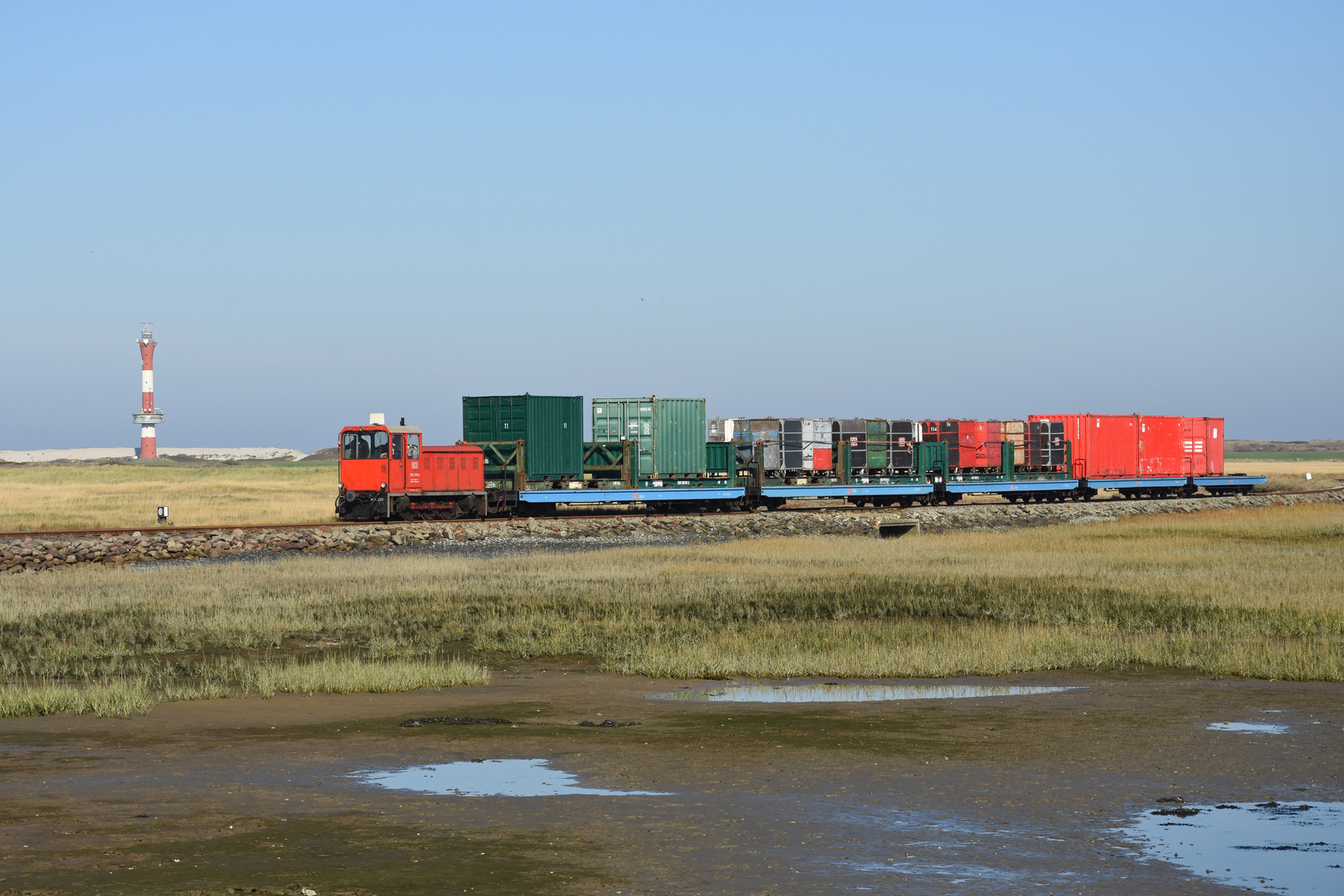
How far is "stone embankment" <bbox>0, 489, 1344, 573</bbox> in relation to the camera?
35156mm

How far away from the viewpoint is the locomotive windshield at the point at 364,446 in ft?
142

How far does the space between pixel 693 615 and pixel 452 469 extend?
22019 millimetres

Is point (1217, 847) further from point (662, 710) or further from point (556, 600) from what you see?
point (556, 600)

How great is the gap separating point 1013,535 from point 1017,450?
18652 millimetres

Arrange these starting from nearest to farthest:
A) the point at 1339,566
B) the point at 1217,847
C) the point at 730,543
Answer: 1. the point at 1217,847
2. the point at 1339,566
3. the point at 730,543

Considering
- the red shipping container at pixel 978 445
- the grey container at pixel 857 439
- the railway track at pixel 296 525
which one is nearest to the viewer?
the railway track at pixel 296 525

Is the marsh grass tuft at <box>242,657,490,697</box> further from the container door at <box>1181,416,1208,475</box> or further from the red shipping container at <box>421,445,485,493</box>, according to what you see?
the container door at <box>1181,416,1208,475</box>

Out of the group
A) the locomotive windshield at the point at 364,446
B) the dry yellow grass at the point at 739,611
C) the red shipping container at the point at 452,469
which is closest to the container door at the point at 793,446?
the red shipping container at the point at 452,469

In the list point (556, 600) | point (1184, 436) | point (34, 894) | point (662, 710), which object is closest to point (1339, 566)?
point (556, 600)

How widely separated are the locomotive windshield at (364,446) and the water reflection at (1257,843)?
118 feet

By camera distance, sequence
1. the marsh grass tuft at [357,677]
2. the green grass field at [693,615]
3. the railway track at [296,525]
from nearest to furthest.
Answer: the marsh grass tuft at [357,677], the green grass field at [693,615], the railway track at [296,525]

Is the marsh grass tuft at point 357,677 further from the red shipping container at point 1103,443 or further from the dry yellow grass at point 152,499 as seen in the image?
the red shipping container at point 1103,443

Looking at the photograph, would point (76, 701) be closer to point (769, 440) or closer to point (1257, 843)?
point (1257, 843)

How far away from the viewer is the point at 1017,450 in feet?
206
